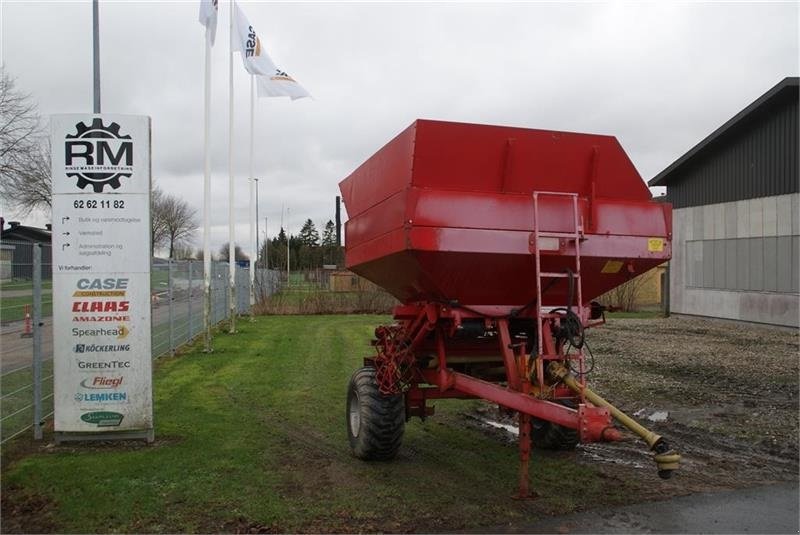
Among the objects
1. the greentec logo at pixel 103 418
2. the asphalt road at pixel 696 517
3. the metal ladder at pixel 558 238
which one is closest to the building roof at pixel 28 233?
the greentec logo at pixel 103 418

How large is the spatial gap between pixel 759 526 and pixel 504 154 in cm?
331

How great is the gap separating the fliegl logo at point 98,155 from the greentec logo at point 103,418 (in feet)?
7.60

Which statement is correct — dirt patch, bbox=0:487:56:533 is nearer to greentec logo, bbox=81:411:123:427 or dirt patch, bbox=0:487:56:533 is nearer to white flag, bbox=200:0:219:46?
greentec logo, bbox=81:411:123:427

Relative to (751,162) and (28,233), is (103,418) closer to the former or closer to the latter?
(751,162)

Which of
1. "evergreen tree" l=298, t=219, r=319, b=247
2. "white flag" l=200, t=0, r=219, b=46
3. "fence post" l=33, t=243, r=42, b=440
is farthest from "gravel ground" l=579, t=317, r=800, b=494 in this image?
"evergreen tree" l=298, t=219, r=319, b=247

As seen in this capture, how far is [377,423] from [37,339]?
3826mm

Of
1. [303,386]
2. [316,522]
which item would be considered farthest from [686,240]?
[316,522]

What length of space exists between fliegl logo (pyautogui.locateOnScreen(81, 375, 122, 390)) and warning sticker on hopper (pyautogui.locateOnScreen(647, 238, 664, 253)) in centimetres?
540

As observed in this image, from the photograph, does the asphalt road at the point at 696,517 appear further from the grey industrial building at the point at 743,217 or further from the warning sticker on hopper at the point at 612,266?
the grey industrial building at the point at 743,217

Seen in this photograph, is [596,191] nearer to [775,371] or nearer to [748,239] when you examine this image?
[775,371]

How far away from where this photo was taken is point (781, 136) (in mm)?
19078

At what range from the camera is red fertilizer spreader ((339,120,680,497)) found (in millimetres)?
5059

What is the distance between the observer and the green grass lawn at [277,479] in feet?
16.4

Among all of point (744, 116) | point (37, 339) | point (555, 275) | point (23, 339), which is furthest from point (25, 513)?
point (744, 116)
